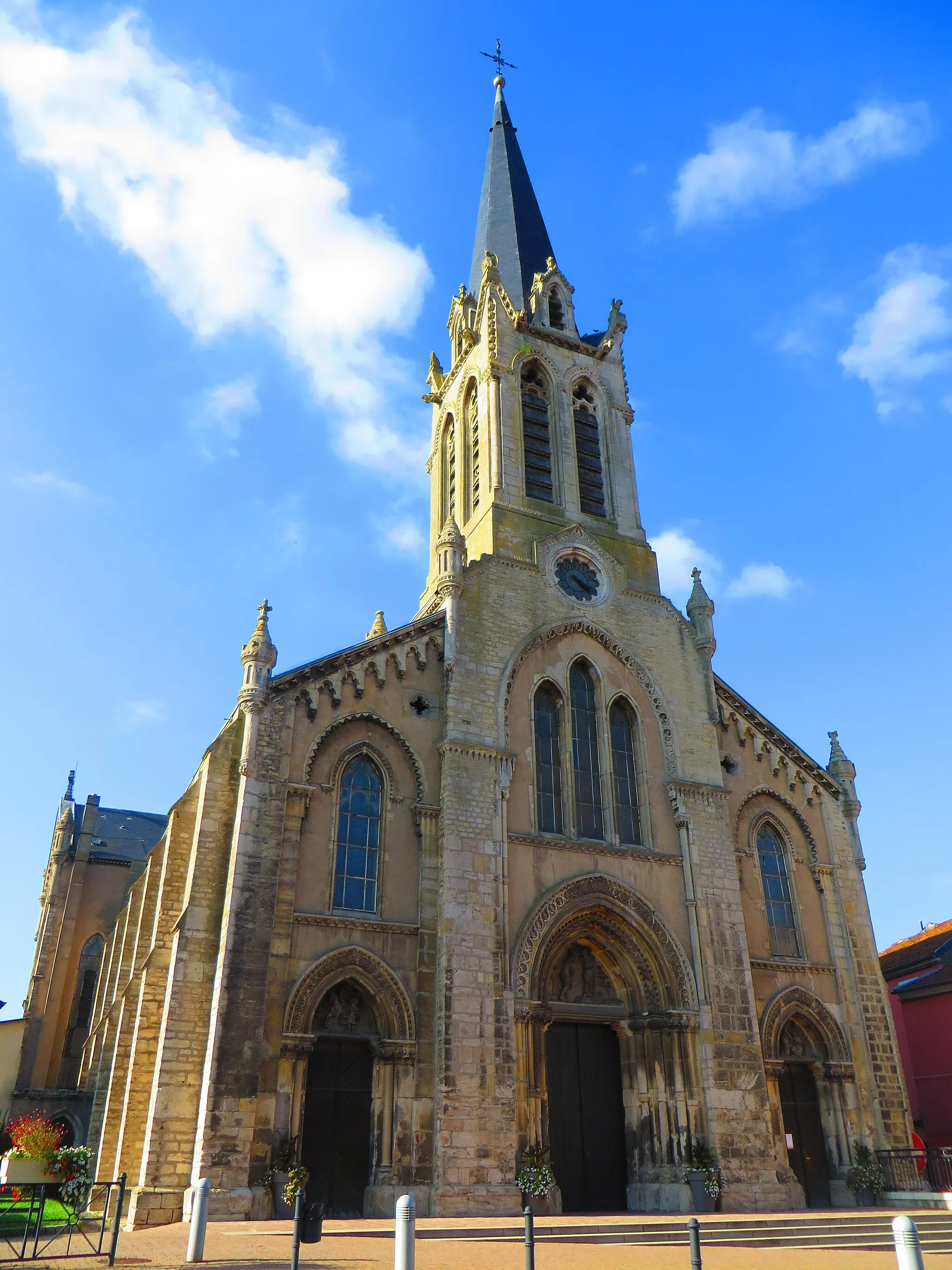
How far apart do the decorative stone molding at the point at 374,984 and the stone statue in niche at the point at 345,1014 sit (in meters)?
0.18

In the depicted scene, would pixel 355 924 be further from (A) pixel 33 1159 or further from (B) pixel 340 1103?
(A) pixel 33 1159

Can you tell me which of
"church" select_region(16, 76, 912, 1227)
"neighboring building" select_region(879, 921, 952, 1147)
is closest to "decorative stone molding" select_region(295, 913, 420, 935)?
"church" select_region(16, 76, 912, 1227)

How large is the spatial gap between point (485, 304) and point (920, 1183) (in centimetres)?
2498

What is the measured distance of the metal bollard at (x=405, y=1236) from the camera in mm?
9914

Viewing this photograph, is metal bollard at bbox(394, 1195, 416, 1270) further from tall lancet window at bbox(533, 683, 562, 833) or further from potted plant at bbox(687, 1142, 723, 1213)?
tall lancet window at bbox(533, 683, 562, 833)

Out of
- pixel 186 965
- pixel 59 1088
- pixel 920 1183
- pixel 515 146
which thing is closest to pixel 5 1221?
pixel 186 965

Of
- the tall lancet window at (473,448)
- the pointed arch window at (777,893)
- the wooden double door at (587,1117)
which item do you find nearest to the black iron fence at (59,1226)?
the wooden double door at (587,1117)

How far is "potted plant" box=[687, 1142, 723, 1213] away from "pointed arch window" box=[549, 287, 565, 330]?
22.8 meters

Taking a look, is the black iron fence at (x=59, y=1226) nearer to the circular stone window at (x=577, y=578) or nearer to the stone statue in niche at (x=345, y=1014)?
the stone statue in niche at (x=345, y=1014)

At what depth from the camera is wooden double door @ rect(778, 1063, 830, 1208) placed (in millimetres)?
21359

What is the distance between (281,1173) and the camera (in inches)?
656

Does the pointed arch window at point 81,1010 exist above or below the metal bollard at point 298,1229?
above

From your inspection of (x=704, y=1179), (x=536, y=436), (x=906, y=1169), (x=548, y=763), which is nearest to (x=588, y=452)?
(x=536, y=436)

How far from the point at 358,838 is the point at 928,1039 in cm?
1735
